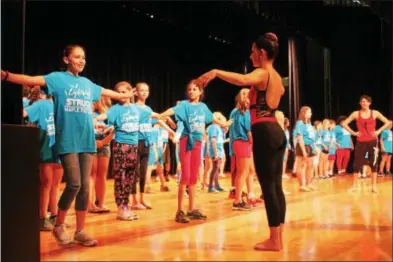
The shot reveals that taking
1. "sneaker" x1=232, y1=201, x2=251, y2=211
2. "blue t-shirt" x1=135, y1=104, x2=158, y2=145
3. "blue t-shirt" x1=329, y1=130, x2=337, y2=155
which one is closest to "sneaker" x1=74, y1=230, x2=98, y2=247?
"blue t-shirt" x1=135, y1=104, x2=158, y2=145

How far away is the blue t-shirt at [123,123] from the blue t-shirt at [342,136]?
755 cm

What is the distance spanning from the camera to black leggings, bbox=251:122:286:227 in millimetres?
2650

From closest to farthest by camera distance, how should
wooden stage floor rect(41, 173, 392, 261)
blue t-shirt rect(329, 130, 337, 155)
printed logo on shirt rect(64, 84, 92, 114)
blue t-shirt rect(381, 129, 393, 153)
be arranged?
1. wooden stage floor rect(41, 173, 392, 261)
2. printed logo on shirt rect(64, 84, 92, 114)
3. blue t-shirt rect(381, 129, 393, 153)
4. blue t-shirt rect(329, 130, 337, 155)

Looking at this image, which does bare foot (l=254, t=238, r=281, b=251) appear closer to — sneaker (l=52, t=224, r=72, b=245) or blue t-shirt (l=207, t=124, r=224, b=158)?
sneaker (l=52, t=224, r=72, b=245)

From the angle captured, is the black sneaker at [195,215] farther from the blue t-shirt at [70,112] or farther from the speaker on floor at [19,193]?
the speaker on floor at [19,193]

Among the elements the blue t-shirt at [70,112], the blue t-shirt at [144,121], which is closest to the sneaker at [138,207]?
the blue t-shirt at [144,121]

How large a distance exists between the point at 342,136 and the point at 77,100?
9.16 meters

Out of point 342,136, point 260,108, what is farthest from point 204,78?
point 342,136

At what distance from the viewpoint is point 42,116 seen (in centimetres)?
384

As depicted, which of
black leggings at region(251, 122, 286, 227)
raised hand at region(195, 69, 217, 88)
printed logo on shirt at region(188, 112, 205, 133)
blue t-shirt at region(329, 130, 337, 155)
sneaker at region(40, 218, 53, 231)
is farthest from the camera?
blue t-shirt at region(329, 130, 337, 155)

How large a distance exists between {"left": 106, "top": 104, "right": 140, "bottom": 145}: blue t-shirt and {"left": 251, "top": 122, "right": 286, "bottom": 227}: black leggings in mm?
1727

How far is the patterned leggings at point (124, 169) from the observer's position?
4.19 m

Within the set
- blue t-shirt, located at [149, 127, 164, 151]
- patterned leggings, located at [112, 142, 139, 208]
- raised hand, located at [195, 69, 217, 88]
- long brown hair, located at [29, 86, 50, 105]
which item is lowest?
patterned leggings, located at [112, 142, 139, 208]

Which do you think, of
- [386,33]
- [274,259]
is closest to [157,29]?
[386,33]
